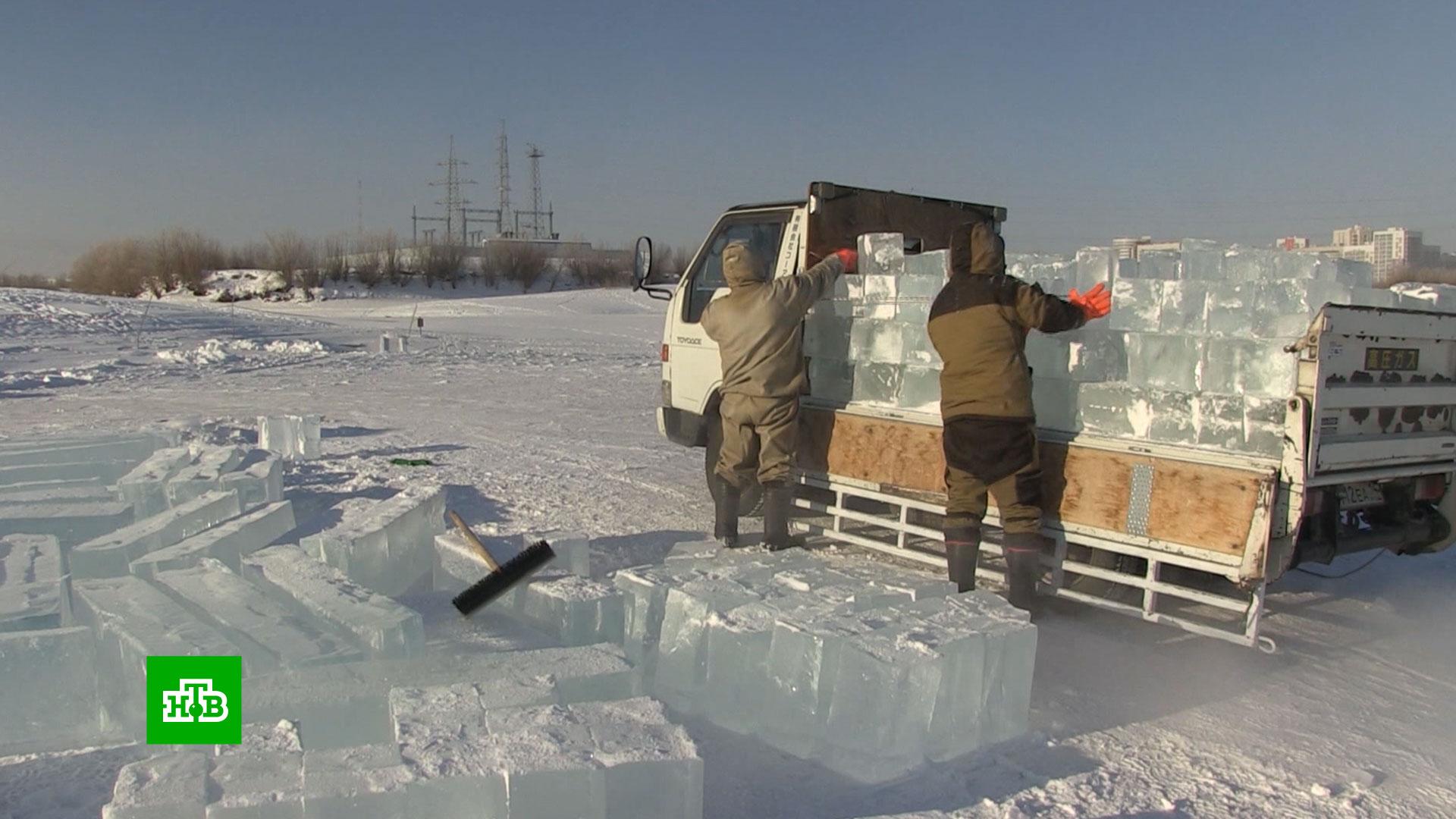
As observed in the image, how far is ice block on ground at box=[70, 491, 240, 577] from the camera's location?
4.95 metres

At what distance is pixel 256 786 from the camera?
272 cm

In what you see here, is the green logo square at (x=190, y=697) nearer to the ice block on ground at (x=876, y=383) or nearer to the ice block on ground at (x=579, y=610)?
the ice block on ground at (x=579, y=610)

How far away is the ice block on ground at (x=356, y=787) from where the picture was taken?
266 cm

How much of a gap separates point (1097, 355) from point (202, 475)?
5.48m

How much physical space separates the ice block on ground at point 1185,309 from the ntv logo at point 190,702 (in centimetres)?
431

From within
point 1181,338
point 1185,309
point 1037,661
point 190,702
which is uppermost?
point 1185,309

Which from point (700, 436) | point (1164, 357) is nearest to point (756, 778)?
point (1164, 357)

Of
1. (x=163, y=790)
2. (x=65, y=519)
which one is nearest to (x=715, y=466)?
(x=65, y=519)

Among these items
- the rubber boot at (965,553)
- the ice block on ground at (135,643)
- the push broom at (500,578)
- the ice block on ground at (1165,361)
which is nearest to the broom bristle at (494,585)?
the push broom at (500,578)

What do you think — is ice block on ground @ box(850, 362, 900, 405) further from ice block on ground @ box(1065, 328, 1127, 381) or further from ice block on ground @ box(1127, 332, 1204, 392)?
ice block on ground @ box(1127, 332, 1204, 392)

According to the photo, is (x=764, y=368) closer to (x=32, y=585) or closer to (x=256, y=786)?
(x=32, y=585)

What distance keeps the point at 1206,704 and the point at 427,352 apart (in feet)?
56.3

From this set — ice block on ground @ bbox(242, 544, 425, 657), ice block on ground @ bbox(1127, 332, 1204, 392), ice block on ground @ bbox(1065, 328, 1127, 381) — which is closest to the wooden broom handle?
ice block on ground @ bbox(242, 544, 425, 657)

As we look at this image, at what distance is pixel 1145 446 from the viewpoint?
4.95m
